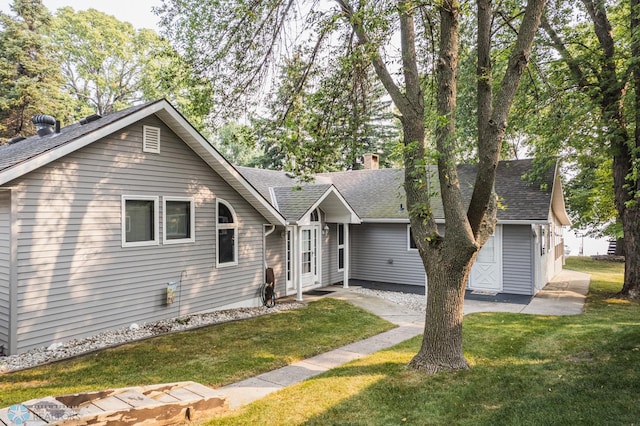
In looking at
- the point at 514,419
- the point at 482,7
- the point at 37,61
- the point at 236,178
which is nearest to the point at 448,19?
the point at 482,7

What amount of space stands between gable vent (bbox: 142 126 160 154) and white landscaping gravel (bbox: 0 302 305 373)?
3715 millimetres

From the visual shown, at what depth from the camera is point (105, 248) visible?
→ 765 cm

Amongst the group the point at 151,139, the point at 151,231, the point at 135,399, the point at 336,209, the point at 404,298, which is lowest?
the point at 404,298

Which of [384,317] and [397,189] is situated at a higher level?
[397,189]

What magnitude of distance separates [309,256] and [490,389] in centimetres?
893

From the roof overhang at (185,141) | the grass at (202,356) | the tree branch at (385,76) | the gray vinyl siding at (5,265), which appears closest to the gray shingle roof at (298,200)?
the roof overhang at (185,141)

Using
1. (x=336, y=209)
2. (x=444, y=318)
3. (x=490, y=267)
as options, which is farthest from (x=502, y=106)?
(x=490, y=267)

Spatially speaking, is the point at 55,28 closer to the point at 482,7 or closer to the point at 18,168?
the point at 18,168

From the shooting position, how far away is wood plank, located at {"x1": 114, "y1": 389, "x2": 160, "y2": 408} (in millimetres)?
3936

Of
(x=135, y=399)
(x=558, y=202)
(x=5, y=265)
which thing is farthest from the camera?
(x=558, y=202)

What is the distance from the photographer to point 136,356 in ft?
21.2

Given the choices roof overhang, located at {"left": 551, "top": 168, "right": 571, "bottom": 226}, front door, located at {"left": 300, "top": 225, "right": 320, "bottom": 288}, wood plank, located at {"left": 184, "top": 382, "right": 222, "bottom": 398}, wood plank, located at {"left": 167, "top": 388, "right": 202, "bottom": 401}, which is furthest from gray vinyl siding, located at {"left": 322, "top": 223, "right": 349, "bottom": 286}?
wood plank, located at {"left": 167, "top": 388, "right": 202, "bottom": 401}

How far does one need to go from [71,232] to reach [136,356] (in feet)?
8.59

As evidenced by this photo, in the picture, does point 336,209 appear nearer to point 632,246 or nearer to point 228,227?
point 228,227
